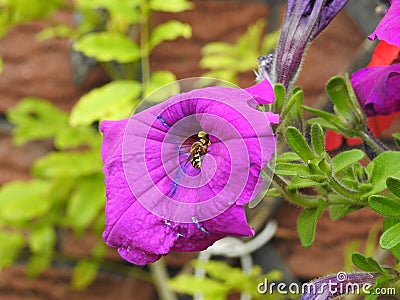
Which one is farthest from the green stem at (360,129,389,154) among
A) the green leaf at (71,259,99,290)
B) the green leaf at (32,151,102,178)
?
the green leaf at (71,259,99,290)

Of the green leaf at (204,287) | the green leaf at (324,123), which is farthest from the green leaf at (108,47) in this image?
the green leaf at (324,123)

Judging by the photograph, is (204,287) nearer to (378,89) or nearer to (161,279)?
(161,279)

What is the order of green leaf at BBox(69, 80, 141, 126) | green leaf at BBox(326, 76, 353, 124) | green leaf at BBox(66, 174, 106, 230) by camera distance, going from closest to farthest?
green leaf at BBox(326, 76, 353, 124)
green leaf at BBox(69, 80, 141, 126)
green leaf at BBox(66, 174, 106, 230)

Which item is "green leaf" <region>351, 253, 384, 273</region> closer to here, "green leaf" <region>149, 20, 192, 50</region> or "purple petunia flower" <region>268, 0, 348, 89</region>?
"purple petunia flower" <region>268, 0, 348, 89</region>

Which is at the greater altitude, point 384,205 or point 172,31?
point 172,31

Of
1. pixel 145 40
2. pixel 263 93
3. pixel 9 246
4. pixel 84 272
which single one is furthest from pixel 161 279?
pixel 263 93

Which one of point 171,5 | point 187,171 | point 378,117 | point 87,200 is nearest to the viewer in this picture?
point 187,171

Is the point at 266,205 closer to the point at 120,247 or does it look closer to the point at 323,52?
the point at 323,52
